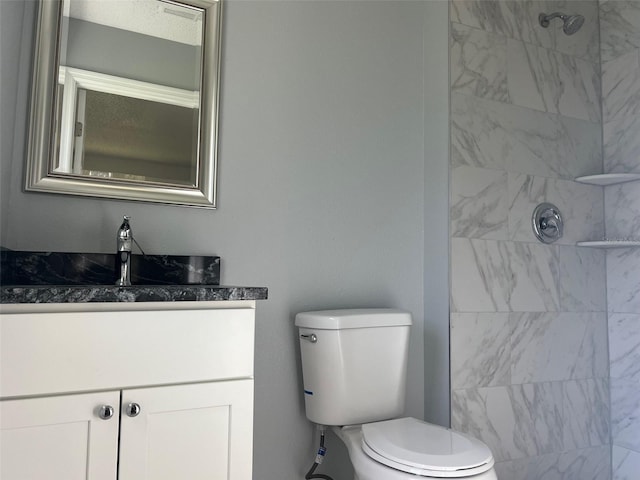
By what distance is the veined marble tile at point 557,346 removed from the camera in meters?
2.10

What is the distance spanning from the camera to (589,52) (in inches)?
96.8

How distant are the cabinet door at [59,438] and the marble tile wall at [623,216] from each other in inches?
87.1

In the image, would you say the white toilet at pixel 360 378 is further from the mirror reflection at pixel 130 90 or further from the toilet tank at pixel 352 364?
the mirror reflection at pixel 130 90

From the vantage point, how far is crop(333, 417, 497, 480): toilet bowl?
1293mm

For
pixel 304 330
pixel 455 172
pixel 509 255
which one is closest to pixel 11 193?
pixel 304 330

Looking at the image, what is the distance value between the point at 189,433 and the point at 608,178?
2.11 metres

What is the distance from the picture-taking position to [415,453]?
4.47ft

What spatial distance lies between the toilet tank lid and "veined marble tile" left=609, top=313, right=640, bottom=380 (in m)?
1.19

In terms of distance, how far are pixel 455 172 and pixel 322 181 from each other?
55 centimetres

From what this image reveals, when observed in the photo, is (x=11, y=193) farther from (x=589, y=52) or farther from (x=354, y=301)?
(x=589, y=52)

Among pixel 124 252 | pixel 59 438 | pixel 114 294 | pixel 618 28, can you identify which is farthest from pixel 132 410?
pixel 618 28

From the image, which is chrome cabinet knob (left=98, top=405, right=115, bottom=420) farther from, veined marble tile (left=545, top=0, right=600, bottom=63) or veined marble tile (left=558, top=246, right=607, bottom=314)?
veined marble tile (left=545, top=0, right=600, bottom=63)

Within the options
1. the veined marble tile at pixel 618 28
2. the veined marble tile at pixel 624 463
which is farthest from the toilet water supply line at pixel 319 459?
the veined marble tile at pixel 618 28

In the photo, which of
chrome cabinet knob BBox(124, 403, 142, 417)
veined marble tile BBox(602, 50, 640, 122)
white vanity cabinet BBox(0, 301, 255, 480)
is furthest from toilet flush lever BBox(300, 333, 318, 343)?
veined marble tile BBox(602, 50, 640, 122)
